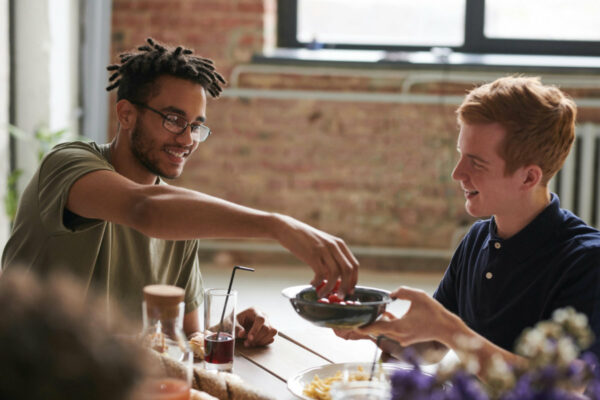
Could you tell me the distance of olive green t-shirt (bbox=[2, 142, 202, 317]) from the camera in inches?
63.1

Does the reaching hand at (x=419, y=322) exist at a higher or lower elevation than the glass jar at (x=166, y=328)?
lower

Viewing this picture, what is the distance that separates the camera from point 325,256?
1.20 m

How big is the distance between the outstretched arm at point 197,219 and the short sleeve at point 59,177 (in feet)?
0.10

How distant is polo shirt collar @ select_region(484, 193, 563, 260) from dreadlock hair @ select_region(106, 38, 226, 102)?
895 millimetres

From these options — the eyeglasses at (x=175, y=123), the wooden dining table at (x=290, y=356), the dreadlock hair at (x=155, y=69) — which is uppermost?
the dreadlock hair at (x=155, y=69)

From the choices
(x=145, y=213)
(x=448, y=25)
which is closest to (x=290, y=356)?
(x=145, y=213)

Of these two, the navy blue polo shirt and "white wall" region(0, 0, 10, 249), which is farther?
"white wall" region(0, 0, 10, 249)

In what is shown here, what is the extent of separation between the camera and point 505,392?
0.73 m

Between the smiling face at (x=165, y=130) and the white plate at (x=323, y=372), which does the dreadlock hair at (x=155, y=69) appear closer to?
the smiling face at (x=165, y=130)

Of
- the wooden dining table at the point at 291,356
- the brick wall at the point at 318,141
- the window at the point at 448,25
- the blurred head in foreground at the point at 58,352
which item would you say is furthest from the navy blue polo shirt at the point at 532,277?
the window at the point at 448,25

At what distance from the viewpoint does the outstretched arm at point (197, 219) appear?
1.21 m

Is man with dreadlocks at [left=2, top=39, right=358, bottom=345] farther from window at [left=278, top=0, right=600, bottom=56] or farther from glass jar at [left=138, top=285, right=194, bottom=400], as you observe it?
window at [left=278, top=0, right=600, bottom=56]

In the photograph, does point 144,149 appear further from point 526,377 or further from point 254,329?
point 526,377

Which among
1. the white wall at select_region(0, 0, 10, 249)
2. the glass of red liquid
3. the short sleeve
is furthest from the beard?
the white wall at select_region(0, 0, 10, 249)
